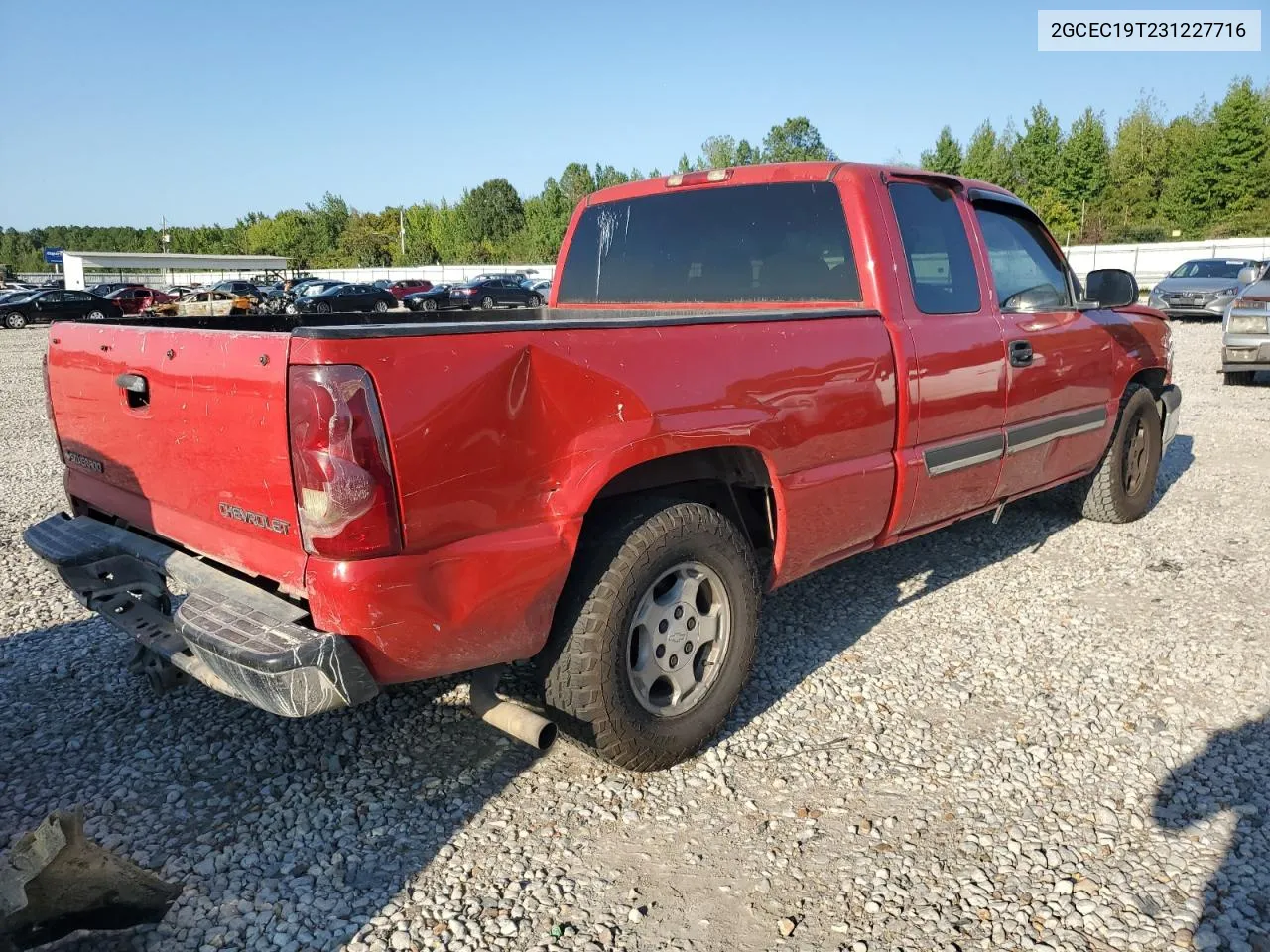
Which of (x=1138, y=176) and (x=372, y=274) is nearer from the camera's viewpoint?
(x=1138, y=176)

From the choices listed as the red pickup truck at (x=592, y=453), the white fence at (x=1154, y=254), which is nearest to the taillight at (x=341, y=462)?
the red pickup truck at (x=592, y=453)

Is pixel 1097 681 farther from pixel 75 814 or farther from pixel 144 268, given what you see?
pixel 144 268

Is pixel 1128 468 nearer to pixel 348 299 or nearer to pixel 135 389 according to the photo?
pixel 135 389

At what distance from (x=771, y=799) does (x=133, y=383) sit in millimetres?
2369

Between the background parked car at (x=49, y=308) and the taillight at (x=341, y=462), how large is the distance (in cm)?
3407

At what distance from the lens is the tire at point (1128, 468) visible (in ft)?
18.5

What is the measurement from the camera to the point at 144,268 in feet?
303

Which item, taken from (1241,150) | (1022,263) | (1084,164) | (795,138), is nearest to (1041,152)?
(1084,164)

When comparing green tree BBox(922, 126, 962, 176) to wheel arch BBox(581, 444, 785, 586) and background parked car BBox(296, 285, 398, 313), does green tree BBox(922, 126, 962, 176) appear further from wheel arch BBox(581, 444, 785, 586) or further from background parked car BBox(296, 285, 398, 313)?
wheel arch BBox(581, 444, 785, 586)

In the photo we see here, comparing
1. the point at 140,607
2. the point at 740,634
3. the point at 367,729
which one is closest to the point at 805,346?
the point at 740,634

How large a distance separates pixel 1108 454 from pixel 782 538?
336 cm

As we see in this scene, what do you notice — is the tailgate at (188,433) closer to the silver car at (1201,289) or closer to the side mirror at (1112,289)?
the side mirror at (1112,289)

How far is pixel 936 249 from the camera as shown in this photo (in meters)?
4.07

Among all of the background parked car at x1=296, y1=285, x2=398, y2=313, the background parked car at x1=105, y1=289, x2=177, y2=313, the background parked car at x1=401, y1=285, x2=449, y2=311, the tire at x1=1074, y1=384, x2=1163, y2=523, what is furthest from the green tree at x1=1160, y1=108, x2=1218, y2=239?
the tire at x1=1074, y1=384, x2=1163, y2=523
